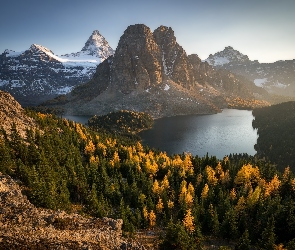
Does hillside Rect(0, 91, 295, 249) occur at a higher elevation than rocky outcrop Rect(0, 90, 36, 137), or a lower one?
lower

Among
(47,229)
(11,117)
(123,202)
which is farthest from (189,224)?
(11,117)

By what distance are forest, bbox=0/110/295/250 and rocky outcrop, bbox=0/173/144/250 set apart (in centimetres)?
828

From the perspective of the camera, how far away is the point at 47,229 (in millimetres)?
38938

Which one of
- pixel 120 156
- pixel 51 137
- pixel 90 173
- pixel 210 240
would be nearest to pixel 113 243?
pixel 210 240

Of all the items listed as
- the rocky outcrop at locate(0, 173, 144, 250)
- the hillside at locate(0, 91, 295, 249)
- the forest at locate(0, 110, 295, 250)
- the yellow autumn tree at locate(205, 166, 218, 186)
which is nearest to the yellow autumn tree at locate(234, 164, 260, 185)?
the forest at locate(0, 110, 295, 250)

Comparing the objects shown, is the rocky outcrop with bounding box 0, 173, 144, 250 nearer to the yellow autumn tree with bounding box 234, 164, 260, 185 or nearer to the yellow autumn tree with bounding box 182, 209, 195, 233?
the yellow autumn tree with bounding box 182, 209, 195, 233

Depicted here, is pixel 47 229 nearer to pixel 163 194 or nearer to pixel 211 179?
pixel 163 194

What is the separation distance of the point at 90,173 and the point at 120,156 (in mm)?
36324

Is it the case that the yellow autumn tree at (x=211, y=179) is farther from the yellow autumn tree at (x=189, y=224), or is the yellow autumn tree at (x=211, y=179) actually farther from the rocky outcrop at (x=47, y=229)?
the rocky outcrop at (x=47, y=229)

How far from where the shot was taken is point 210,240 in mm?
73312

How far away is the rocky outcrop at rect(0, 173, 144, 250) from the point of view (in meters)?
34.1

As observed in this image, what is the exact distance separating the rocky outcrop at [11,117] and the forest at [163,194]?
5685 mm

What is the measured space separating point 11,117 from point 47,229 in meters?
76.9

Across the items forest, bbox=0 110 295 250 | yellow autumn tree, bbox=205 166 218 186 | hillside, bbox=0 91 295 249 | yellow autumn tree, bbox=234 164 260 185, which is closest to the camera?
hillside, bbox=0 91 295 249
